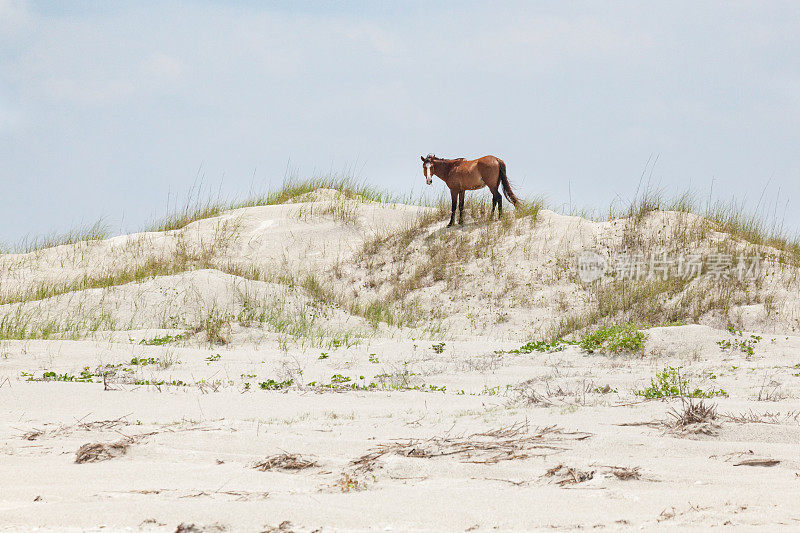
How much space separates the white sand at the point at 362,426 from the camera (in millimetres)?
3275

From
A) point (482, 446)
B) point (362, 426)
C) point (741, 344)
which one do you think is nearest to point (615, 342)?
point (741, 344)

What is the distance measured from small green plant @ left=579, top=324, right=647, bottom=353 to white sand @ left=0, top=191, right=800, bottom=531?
0.24m

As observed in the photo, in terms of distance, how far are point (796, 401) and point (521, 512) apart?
396 centimetres

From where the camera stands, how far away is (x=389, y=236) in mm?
18797

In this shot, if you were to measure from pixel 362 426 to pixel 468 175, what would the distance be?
42.3 ft

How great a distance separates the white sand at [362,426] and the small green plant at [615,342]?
0.24 m

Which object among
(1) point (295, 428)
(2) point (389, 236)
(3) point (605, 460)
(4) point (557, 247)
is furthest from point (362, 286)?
(3) point (605, 460)

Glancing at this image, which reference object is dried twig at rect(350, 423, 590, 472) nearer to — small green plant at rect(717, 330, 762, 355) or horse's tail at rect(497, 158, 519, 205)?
small green plant at rect(717, 330, 762, 355)

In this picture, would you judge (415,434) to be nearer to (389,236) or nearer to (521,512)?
(521,512)

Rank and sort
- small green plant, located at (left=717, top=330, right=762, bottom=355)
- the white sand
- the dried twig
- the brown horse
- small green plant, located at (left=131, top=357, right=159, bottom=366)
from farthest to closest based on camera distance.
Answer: the brown horse, small green plant, located at (left=717, top=330, right=762, bottom=355), small green plant, located at (left=131, top=357, right=159, bottom=366), the dried twig, the white sand

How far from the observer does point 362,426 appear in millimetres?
5340

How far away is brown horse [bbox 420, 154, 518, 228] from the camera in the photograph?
1746 centimetres

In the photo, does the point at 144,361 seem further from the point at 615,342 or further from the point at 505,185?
the point at 505,185

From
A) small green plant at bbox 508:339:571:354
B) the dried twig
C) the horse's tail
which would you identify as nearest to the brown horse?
the horse's tail
